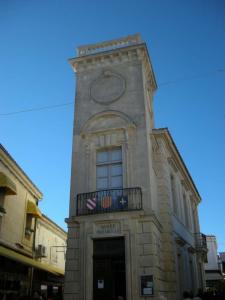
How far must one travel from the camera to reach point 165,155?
56.7ft

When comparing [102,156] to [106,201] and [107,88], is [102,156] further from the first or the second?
[107,88]

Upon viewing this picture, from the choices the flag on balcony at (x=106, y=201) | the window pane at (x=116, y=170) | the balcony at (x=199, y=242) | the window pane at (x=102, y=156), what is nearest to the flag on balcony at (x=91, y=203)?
the flag on balcony at (x=106, y=201)

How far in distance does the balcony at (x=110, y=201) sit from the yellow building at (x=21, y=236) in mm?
4082

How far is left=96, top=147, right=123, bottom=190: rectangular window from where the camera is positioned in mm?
14500

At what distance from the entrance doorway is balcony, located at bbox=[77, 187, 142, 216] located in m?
1.14

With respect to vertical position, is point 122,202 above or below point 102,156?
below

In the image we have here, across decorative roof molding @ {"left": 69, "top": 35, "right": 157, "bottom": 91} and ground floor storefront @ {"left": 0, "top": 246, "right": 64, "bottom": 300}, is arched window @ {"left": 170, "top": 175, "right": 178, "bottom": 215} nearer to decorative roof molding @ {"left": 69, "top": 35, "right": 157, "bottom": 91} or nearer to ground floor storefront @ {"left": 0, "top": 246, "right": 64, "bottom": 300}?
decorative roof molding @ {"left": 69, "top": 35, "right": 157, "bottom": 91}

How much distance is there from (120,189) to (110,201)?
0.60m

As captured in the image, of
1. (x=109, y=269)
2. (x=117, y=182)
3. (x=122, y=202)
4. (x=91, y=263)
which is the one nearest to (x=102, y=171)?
(x=117, y=182)

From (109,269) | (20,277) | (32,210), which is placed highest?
(32,210)

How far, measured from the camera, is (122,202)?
1331 cm

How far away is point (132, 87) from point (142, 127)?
2.21 meters

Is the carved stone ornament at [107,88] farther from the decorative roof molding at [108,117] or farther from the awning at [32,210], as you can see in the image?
the awning at [32,210]

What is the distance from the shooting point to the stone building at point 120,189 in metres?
12.7
